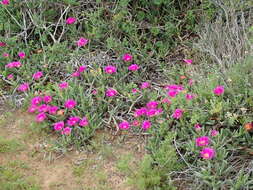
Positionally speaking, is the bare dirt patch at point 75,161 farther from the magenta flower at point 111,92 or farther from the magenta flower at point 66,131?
the magenta flower at point 111,92

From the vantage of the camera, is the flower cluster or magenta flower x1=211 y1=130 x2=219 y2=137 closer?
the flower cluster

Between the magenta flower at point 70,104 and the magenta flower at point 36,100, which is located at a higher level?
the magenta flower at point 70,104

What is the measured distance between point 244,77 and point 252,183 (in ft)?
3.11

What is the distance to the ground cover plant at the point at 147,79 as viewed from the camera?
3.15 metres

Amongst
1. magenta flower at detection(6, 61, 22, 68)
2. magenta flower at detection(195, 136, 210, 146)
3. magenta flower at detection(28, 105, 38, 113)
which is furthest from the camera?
magenta flower at detection(6, 61, 22, 68)

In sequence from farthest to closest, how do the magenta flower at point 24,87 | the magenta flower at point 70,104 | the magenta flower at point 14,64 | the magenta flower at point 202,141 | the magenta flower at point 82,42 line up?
the magenta flower at point 82,42
the magenta flower at point 14,64
the magenta flower at point 24,87
the magenta flower at point 70,104
the magenta flower at point 202,141

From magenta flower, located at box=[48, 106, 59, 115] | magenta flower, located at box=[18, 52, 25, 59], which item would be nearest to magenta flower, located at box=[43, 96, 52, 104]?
magenta flower, located at box=[48, 106, 59, 115]

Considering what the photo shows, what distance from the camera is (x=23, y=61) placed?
173 inches

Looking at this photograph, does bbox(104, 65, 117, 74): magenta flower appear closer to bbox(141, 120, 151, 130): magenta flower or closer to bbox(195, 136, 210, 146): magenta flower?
bbox(141, 120, 151, 130): magenta flower

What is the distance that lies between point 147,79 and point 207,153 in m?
1.50

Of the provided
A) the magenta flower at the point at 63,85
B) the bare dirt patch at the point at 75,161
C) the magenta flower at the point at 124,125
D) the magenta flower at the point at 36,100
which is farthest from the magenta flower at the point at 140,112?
the magenta flower at the point at 36,100

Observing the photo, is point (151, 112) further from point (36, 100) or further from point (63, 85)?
point (36, 100)

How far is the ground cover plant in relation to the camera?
315 centimetres

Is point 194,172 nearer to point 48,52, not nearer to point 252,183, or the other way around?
point 252,183
